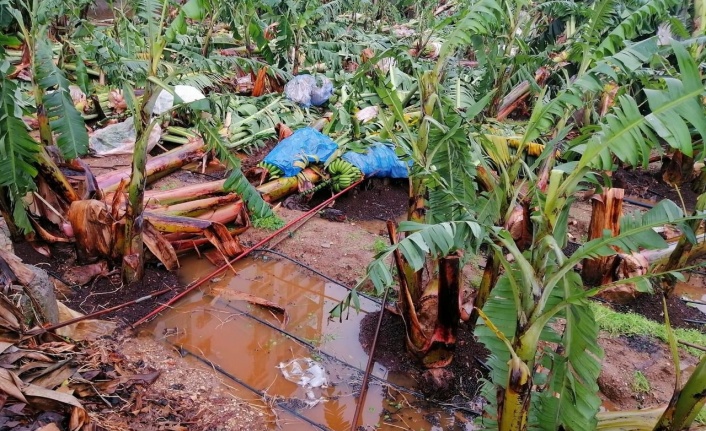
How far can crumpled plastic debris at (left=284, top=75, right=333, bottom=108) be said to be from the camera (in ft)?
26.2

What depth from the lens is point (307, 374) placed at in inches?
138

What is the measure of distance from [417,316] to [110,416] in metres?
1.97

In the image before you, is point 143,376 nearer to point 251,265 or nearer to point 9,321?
point 9,321

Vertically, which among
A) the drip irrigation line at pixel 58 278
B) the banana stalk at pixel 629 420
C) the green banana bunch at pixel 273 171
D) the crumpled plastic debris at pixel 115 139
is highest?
the banana stalk at pixel 629 420

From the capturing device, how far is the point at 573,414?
2281 millimetres

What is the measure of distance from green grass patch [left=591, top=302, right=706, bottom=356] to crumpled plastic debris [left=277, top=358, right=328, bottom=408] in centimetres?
227

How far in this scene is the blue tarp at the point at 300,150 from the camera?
5898 millimetres

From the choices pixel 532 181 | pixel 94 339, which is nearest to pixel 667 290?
pixel 532 181

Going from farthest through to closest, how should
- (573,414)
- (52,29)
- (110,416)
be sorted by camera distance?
(52,29), (110,416), (573,414)

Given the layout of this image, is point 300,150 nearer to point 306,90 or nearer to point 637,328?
point 306,90

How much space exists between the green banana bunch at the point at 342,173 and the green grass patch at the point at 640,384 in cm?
350

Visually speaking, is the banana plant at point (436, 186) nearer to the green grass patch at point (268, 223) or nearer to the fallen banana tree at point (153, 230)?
the fallen banana tree at point (153, 230)

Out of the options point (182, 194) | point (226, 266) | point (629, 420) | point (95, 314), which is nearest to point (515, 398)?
point (629, 420)

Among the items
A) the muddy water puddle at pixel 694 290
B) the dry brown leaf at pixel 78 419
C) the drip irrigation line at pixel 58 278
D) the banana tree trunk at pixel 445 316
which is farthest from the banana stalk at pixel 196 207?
the muddy water puddle at pixel 694 290
